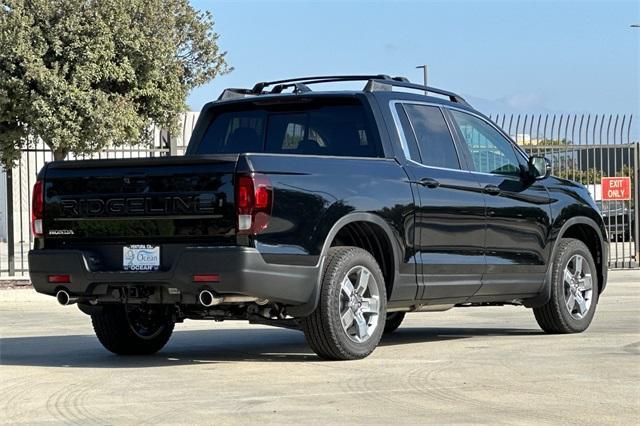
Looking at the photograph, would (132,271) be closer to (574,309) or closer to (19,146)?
(574,309)

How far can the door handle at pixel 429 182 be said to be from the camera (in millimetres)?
10516

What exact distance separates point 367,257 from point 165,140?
1519 centimetres

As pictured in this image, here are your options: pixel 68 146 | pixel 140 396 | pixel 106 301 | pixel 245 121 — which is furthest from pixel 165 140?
pixel 140 396

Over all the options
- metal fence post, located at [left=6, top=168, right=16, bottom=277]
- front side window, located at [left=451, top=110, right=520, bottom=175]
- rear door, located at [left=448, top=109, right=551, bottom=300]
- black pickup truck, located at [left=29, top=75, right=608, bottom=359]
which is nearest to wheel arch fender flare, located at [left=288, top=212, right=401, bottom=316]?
black pickup truck, located at [left=29, top=75, right=608, bottom=359]

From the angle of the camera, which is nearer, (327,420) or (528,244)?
(327,420)

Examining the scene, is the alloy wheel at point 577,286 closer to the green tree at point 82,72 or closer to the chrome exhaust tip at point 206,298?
the chrome exhaust tip at point 206,298

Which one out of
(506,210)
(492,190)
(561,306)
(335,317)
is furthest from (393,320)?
(335,317)

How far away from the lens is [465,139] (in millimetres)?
11367

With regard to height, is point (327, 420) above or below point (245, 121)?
below

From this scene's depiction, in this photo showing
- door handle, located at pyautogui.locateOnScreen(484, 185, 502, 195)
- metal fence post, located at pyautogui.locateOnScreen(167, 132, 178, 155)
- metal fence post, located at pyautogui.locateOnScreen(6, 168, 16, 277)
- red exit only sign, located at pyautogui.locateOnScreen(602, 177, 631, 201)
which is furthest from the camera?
red exit only sign, located at pyautogui.locateOnScreen(602, 177, 631, 201)

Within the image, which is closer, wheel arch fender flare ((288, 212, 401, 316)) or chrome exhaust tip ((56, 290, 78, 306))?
wheel arch fender flare ((288, 212, 401, 316))

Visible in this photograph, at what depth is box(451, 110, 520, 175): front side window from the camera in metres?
11.4

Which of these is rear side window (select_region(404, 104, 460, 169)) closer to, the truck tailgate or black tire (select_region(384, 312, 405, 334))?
black tire (select_region(384, 312, 405, 334))

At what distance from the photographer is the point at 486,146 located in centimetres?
1170
